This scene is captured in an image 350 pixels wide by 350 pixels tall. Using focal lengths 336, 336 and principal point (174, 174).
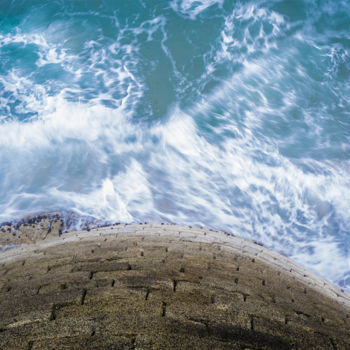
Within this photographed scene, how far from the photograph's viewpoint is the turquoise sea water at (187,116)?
7.63 metres

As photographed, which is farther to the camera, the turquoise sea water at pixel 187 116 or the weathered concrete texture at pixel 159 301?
the turquoise sea water at pixel 187 116

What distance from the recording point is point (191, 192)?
26.8ft

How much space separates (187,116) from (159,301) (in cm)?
839

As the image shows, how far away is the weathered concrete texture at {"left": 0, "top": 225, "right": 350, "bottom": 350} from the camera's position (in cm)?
268

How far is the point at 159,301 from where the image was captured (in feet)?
10.1

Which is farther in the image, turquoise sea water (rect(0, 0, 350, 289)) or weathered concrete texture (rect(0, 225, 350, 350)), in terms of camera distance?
turquoise sea water (rect(0, 0, 350, 289))

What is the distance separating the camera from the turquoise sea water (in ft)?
25.0

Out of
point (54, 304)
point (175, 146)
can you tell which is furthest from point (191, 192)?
point (54, 304)

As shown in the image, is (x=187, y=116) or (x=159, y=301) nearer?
(x=159, y=301)

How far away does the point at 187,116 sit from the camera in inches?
428

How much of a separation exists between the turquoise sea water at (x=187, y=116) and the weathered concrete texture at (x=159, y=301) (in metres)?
2.68

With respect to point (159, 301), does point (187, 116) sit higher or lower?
lower

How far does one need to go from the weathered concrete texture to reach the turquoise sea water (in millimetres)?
2683

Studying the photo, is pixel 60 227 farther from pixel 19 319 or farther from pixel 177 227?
pixel 19 319
